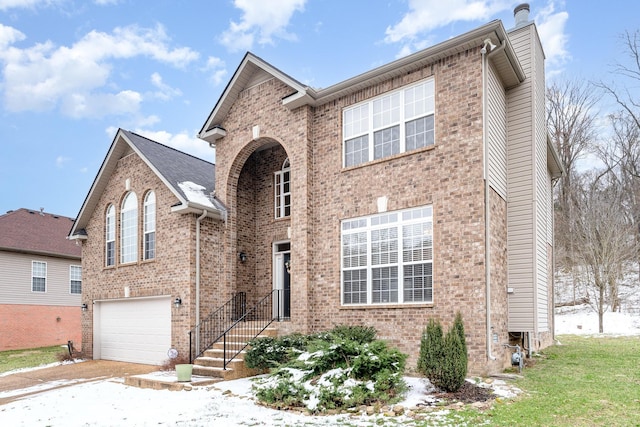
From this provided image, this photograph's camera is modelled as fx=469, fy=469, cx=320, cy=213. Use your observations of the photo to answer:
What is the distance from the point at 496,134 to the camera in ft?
34.7

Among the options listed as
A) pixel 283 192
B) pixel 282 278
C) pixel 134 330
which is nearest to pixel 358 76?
pixel 283 192

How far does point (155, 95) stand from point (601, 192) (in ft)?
103

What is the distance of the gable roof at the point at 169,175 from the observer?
13.5 meters

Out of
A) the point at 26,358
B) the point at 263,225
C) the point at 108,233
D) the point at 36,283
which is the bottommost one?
the point at 26,358

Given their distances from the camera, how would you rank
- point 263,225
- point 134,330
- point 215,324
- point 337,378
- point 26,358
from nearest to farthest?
1. point 337,378
2. point 215,324
3. point 263,225
4. point 134,330
5. point 26,358

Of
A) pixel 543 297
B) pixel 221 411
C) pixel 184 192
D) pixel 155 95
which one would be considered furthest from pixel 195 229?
pixel 155 95

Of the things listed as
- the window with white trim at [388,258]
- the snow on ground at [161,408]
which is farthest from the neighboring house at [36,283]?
the window with white trim at [388,258]

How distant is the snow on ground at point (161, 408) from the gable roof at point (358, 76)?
6.67m

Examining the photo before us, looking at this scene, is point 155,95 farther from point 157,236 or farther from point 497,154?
point 497,154

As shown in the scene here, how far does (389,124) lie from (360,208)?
2075mm

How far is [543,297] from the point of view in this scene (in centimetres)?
1248

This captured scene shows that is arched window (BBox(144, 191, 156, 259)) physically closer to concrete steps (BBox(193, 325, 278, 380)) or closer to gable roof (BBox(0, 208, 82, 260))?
concrete steps (BBox(193, 325, 278, 380))

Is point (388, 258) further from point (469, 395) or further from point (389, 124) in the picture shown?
point (469, 395)

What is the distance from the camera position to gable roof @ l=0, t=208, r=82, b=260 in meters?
22.3
